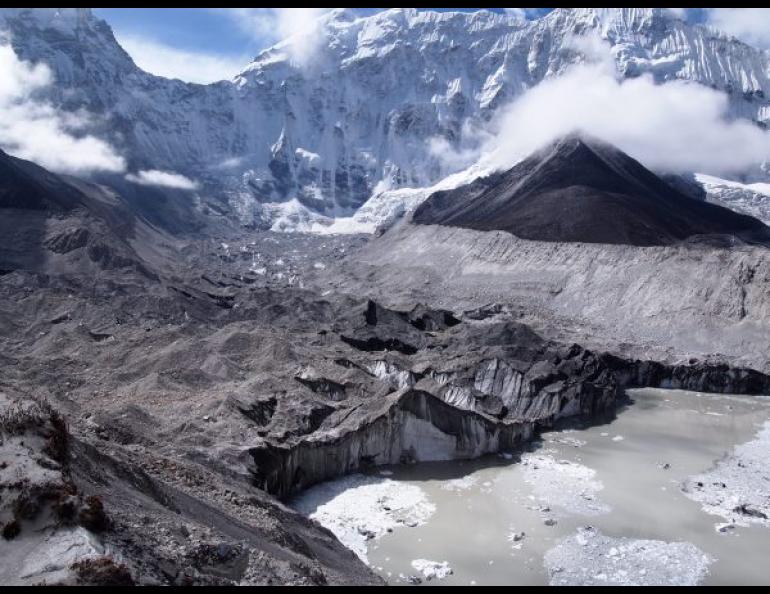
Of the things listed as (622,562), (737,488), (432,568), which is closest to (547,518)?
(622,562)

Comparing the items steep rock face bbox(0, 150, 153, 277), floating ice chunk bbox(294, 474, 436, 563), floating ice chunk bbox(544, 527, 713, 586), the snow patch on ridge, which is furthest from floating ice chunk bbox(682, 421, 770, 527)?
the snow patch on ridge

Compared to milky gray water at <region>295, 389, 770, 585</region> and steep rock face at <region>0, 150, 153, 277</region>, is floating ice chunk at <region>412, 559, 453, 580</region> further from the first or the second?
steep rock face at <region>0, 150, 153, 277</region>

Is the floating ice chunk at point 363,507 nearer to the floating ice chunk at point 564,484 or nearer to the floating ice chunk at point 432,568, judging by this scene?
the floating ice chunk at point 432,568

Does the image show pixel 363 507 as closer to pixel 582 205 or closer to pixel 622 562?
pixel 622 562

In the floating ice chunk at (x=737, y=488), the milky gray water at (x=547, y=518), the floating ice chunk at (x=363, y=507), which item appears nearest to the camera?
the milky gray water at (x=547, y=518)

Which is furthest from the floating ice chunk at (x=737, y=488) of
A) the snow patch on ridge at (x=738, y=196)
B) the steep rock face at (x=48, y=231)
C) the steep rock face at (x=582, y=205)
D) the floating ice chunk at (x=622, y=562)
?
the snow patch on ridge at (x=738, y=196)

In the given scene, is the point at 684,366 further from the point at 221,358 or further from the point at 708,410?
the point at 221,358
